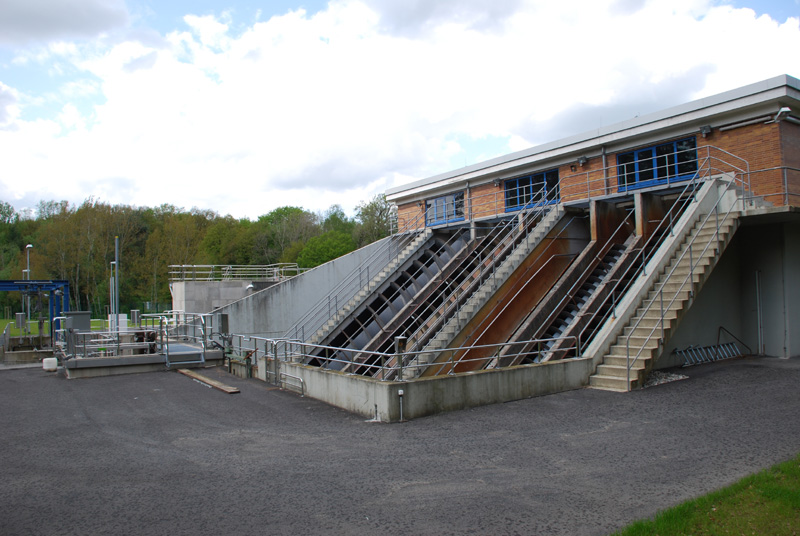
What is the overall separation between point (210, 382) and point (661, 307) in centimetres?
1113

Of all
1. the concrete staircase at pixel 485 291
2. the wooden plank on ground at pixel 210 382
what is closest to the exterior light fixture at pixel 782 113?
the concrete staircase at pixel 485 291

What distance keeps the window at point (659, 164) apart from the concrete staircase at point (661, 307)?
287cm

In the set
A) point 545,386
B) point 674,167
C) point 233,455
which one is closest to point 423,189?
point 674,167

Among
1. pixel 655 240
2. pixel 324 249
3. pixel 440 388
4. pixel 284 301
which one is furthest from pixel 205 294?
pixel 324 249

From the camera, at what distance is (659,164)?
Result: 18062 millimetres

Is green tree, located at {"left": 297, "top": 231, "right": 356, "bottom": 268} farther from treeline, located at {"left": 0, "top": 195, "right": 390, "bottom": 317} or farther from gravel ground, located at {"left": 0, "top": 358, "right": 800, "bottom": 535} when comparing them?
gravel ground, located at {"left": 0, "top": 358, "right": 800, "bottom": 535}

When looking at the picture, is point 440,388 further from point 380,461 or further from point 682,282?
point 682,282

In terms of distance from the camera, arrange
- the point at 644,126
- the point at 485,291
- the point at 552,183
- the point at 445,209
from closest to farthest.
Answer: the point at 485,291
the point at 644,126
the point at 552,183
the point at 445,209

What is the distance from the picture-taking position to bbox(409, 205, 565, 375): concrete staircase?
15.7m

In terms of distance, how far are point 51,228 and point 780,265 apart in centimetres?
5587

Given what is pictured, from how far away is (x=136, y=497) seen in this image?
238 inches

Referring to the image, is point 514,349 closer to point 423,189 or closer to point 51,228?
point 423,189

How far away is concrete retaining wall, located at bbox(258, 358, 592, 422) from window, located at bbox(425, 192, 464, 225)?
546 inches

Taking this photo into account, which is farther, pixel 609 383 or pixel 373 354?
pixel 373 354
